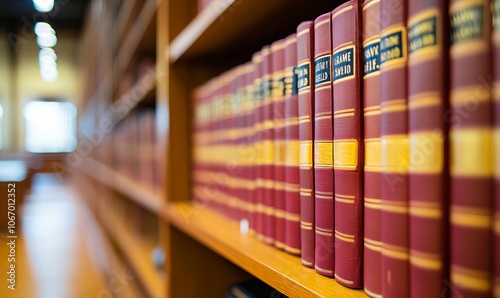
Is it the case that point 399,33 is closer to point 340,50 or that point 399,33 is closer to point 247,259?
point 340,50

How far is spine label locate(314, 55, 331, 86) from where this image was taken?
0.40 metres

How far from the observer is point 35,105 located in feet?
14.3

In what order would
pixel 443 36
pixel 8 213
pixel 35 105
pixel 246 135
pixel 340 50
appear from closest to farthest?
pixel 443 36 < pixel 340 50 < pixel 246 135 < pixel 8 213 < pixel 35 105

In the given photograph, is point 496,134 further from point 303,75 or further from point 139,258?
point 139,258

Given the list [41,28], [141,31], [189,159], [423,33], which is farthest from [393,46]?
[41,28]

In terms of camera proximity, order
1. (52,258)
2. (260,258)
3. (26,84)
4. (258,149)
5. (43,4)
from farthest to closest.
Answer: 1. (26,84)
2. (52,258)
3. (43,4)
4. (258,149)
5. (260,258)

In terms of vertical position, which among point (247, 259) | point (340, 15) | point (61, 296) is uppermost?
point (340, 15)

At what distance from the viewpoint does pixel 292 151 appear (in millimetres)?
488

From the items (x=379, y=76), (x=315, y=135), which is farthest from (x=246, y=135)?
(x=379, y=76)

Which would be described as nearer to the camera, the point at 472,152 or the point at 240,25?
the point at 472,152

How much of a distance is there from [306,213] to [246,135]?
0.75 ft

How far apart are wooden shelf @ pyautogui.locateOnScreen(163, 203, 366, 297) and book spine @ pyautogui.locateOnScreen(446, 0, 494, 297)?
13 cm

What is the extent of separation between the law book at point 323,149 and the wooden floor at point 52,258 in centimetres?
63

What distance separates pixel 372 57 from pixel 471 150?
0.14 m
